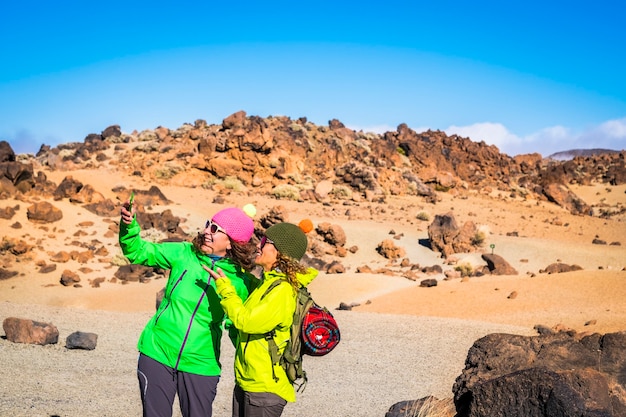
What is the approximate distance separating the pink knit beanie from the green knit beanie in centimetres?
19

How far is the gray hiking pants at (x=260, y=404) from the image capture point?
3016mm

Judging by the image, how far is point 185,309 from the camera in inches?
125

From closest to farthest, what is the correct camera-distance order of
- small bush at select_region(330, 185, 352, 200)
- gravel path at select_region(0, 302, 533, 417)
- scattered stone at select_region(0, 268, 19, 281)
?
1. gravel path at select_region(0, 302, 533, 417)
2. scattered stone at select_region(0, 268, 19, 281)
3. small bush at select_region(330, 185, 352, 200)

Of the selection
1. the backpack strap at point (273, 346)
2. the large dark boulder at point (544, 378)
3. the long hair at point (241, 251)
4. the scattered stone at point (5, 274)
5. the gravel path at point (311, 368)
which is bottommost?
the gravel path at point (311, 368)

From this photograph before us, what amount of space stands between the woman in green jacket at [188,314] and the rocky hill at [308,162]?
741 inches

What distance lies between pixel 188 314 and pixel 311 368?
202 inches

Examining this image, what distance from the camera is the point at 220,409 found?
625cm

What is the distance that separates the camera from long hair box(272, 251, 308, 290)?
9.94ft

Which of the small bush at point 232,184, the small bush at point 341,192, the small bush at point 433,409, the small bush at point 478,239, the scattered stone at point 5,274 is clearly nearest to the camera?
the small bush at point 433,409

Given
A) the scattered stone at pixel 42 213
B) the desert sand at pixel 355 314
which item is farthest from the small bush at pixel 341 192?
the scattered stone at pixel 42 213

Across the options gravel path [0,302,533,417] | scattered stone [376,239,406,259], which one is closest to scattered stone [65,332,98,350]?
gravel path [0,302,533,417]

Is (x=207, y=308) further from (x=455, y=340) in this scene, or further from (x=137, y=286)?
(x=137, y=286)

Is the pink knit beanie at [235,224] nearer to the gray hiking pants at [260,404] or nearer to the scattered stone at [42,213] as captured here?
the gray hiking pants at [260,404]

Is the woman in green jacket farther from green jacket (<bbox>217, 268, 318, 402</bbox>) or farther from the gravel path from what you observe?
the gravel path
